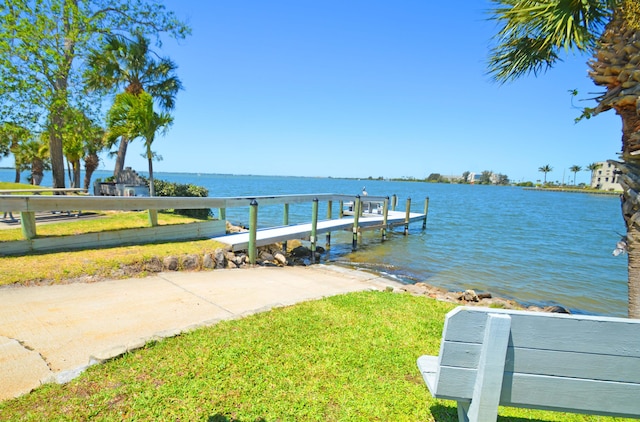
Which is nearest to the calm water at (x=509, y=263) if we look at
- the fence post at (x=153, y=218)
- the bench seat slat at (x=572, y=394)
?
the fence post at (x=153, y=218)

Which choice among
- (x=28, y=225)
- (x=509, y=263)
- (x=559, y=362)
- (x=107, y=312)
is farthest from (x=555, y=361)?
(x=509, y=263)

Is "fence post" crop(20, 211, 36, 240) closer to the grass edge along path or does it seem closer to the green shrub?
the grass edge along path

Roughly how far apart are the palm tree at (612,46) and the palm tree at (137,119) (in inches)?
477

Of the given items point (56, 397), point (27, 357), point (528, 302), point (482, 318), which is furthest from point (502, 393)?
point (528, 302)

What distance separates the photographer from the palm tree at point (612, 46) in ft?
12.1

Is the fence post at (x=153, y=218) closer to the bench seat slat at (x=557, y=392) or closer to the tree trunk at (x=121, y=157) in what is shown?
the bench seat slat at (x=557, y=392)

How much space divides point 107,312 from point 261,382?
8.72ft

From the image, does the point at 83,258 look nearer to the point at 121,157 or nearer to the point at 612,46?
the point at 612,46

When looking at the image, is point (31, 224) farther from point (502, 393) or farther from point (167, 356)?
point (502, 393)

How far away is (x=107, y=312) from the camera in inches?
172

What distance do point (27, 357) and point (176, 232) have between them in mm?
5268

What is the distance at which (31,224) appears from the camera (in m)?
6.29

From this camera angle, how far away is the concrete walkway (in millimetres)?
3129

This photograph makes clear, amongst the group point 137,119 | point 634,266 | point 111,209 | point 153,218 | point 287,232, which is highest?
point 137,119
